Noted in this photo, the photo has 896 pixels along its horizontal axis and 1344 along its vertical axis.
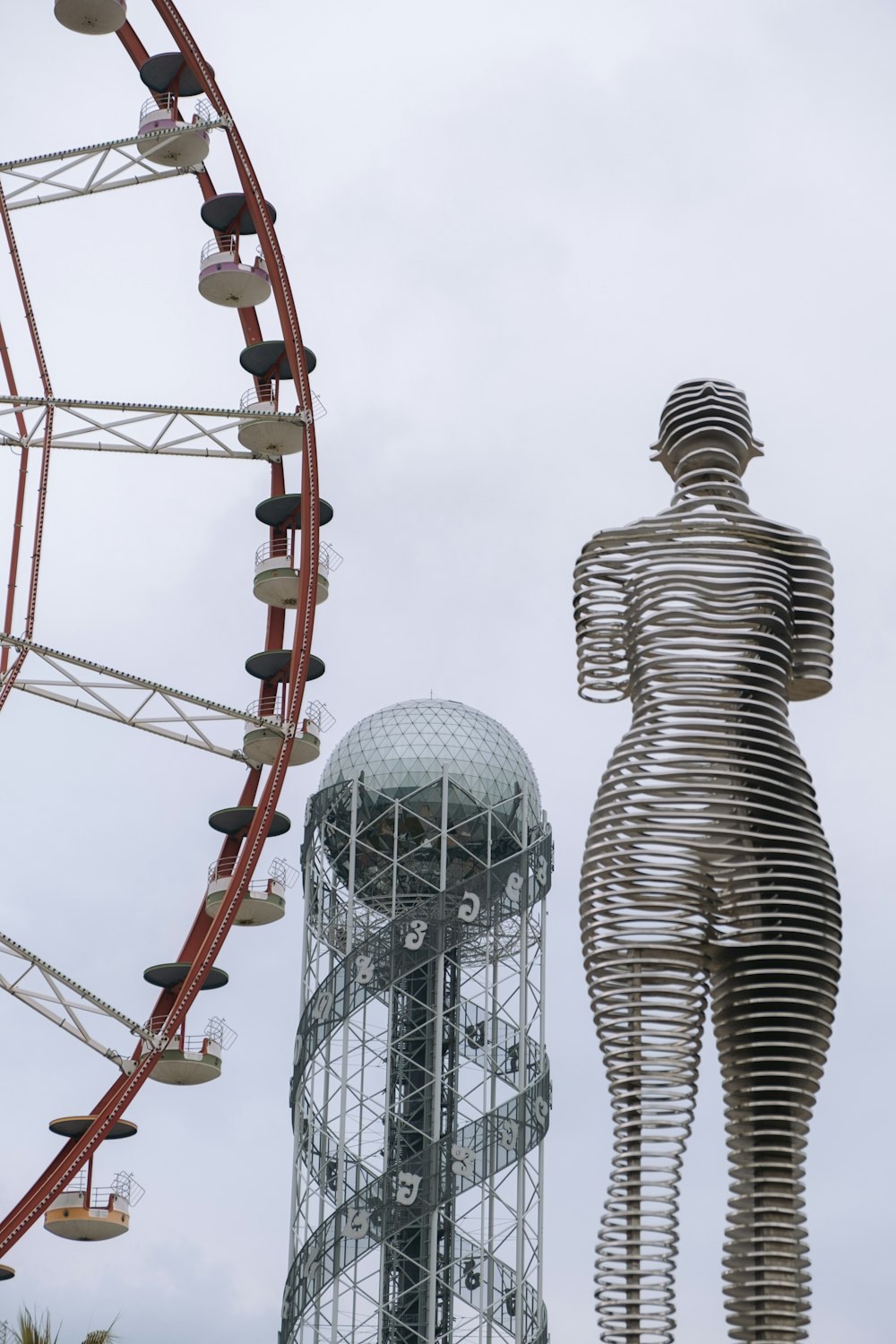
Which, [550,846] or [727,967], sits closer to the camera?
[727,967]

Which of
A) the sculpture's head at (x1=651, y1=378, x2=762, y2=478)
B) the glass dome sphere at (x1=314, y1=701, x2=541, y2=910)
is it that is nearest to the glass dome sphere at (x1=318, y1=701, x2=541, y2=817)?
the glass dome sphere at (x1=314, y1=701, x2=541, y2=910)

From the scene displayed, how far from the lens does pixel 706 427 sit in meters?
24.8

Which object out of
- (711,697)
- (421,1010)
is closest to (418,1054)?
(421,1010)

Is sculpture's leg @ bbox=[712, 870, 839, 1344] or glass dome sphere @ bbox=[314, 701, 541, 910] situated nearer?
sculpture's leg @ bbox=[712, 870, 839, 1344]

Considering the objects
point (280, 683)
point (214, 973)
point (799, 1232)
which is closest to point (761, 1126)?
point (799, 1232)

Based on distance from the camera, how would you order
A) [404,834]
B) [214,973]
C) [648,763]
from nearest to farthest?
[648,763]
[214,973]
[404,834]

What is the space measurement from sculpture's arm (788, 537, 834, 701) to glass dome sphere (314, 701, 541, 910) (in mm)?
24093

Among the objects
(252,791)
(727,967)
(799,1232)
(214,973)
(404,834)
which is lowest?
(799,1232)

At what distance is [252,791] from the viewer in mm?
34594

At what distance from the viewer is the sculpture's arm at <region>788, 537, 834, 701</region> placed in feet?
78.9

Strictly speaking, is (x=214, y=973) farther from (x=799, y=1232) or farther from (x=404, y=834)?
(x=404, y=834)

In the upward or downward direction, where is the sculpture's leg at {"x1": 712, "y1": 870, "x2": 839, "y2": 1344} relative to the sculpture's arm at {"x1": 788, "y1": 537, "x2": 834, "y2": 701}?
downward

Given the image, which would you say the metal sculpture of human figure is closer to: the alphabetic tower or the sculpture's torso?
the sculpture's torso

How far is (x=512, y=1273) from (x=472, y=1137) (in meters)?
2.56
